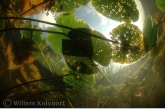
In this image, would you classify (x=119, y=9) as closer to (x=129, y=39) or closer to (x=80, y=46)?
(x=129, y=39)

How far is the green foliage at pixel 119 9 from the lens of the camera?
0.77 m

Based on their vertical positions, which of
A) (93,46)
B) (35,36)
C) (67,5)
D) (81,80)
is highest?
(67,5)

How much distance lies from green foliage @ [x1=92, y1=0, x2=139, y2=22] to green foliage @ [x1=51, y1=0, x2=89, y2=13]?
84mm

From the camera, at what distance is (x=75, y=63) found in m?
0.79

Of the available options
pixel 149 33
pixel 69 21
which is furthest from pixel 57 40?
pixel 149 33

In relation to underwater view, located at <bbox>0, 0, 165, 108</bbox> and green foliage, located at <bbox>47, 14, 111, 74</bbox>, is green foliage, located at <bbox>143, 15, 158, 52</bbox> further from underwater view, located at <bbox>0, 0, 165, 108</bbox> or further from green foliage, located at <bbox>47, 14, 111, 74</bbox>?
green foliage, located at <bbox>47, 14, 111, 74</bbox>

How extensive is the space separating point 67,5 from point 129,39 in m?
0.42

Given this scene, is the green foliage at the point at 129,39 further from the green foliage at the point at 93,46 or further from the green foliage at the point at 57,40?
the green foliage at the point at 57,40

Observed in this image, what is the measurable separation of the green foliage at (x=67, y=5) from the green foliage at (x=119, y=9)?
0.28 feet

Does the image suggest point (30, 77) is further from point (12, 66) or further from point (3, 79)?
point (3, 79)

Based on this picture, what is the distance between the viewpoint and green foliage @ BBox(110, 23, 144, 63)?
2.45 ft

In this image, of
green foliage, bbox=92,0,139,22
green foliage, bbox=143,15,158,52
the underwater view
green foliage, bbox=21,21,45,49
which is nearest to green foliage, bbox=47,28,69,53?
the underwater view

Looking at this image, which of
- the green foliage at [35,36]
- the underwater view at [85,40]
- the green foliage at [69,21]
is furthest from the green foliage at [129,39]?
the green foliage at [35,36]

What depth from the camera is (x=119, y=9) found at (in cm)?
79
